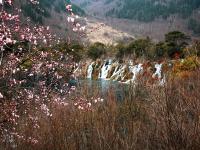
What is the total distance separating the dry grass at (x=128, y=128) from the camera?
19.6 feet

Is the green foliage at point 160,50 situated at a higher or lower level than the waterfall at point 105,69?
higher

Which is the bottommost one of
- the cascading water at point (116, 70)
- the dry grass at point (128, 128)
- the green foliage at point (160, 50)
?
the dry grass at point (128, 128)

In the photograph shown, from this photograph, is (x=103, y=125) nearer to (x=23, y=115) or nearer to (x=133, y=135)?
(x=133, y=135)

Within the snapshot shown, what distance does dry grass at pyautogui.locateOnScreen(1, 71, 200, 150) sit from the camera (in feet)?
19.6

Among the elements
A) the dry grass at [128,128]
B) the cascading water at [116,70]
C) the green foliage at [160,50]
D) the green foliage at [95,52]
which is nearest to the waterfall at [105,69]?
the cascading water at [116,70]

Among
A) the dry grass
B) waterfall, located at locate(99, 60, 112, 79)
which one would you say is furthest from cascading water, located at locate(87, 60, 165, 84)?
the dry grass

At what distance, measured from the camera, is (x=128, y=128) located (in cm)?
710

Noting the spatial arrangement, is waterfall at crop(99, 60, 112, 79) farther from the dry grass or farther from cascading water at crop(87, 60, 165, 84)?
the dry grass

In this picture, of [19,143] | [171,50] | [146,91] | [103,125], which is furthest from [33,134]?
[171,50]

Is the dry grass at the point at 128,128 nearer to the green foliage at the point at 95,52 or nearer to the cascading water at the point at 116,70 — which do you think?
the cascading water at the point at 116,70

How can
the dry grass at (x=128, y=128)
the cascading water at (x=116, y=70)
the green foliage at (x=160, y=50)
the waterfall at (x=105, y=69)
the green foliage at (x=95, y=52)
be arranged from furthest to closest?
the green foliage at (x=95, y=52)
the waterfall at (x=105, y=69)
the green foliage at (x=160, y=50)
the cascading water at (x=116, y=70)
the dry grass at (x=128, y=128)

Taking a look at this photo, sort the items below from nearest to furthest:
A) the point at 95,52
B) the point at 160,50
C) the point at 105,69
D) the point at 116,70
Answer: the point at 116,70 → the point at 160,50 → the point at 105,69 → the point at 95,52

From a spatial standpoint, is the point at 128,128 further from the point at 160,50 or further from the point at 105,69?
the point at 105,69

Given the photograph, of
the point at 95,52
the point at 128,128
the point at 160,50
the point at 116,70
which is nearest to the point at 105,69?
the point at 116,70
